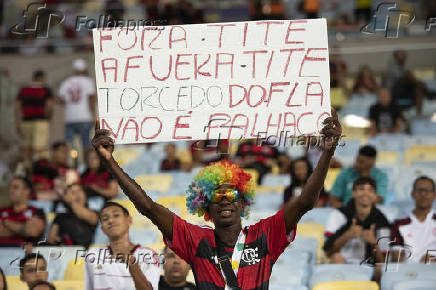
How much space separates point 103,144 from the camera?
503cm

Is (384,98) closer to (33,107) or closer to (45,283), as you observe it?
(33,107)

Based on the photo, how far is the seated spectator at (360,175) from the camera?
8.94 m

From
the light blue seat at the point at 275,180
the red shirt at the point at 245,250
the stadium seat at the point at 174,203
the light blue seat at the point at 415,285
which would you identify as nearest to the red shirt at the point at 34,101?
the light blue seat at the point at 275,180

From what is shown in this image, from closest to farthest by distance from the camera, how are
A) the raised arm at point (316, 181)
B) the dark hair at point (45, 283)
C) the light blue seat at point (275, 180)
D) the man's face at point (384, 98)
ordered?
the raised arm at point (316, 181)
the dark hair at point (45, 283)
the light blue seat at point (275, 180)
the man's face at point (384, 98)

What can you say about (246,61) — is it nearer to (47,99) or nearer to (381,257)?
(381,257)

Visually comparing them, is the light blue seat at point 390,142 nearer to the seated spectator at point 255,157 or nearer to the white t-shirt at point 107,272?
the seated spectator at point 255,157

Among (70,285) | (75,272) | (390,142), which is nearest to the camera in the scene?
(70,285)

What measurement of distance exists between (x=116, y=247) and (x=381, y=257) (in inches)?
86.3

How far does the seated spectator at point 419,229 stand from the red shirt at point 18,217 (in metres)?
3.36

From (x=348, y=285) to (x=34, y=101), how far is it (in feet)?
23.5

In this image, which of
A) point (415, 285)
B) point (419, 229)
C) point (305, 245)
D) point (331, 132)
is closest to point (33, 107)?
point (305, 245)

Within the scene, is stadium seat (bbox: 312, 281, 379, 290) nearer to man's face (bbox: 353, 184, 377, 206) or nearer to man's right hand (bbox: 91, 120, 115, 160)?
man's face (bbox: 353, 184, 377, 206)

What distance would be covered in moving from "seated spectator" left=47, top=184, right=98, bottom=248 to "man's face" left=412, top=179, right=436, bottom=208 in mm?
2979

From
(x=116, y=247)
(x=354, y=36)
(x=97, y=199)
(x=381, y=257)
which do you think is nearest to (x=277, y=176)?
(x=97, y=199)
